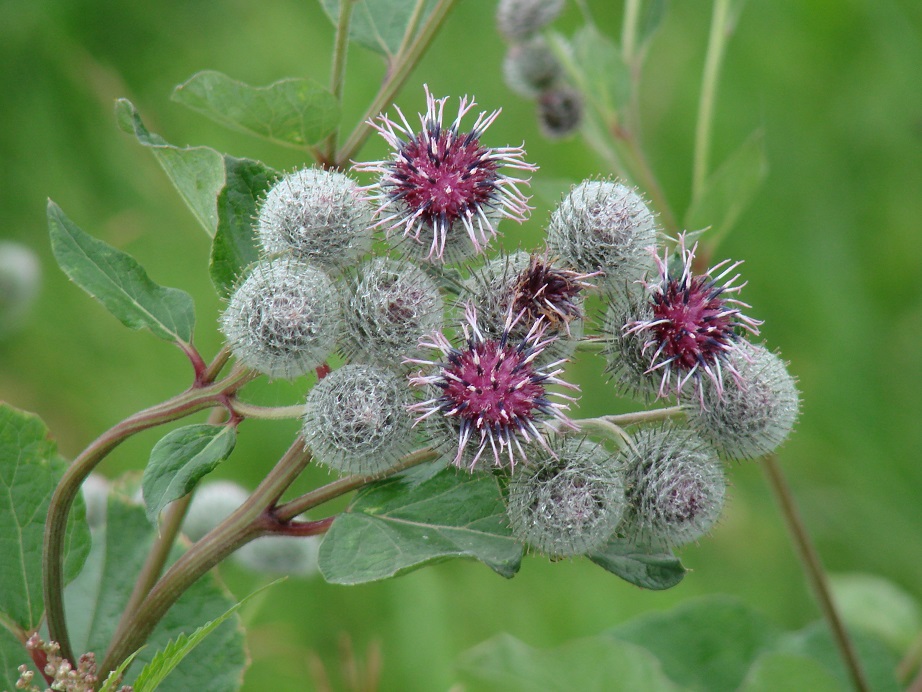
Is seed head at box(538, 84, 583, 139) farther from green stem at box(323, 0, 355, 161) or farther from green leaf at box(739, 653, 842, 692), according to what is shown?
green leaf at box(739, 653, 842, 692)

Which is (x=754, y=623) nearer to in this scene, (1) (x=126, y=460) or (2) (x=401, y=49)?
(2) (x=401, y=49)

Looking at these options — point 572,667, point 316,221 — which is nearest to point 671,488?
point 316,221

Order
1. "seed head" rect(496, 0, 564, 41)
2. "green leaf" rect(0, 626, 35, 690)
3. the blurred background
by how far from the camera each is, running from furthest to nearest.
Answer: the blurred background
"seed head" rect(496, 0, 564, 41)
"green leaf" rect(0, 626, 35, 690)

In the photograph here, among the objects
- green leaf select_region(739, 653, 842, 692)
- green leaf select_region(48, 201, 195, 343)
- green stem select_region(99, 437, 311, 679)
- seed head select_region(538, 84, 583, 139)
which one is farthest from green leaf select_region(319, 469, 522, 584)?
seed head select_region(538, 84, 583, 139)

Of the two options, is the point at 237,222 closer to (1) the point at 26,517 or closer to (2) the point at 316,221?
(2) the point at 316,221

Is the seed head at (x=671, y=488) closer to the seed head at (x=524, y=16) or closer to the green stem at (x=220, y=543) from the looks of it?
the green stem at (x=220, y=543)

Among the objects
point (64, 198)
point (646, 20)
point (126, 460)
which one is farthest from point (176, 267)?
point (646, 20)
